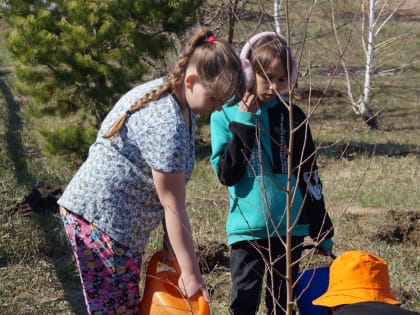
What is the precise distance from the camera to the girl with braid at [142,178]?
2438 mm

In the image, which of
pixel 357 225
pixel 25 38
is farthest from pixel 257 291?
pixel 25 38

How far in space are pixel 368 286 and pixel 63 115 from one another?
611 cm

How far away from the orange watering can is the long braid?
1.81 feet

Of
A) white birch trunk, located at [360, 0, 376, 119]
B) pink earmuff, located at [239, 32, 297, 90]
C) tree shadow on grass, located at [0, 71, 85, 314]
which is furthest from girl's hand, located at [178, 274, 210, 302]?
white birch trunk, located at [360, 0, 376, 119]

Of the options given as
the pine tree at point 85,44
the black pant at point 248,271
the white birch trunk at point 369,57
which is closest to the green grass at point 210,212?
the black pant at point 248,271

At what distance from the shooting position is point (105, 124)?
8.61 feet

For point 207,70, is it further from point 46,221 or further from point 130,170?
point 46,221

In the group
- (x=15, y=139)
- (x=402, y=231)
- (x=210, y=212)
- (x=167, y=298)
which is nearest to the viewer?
(x=167, y=298)

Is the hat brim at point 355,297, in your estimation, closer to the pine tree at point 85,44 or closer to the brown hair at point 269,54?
the brown hair at point 269,54

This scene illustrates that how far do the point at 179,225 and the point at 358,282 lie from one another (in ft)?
2.08

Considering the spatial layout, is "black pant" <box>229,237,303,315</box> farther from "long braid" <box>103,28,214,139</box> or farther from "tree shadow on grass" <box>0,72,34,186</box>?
"tree shadow on grass" <box>0,72,34,186</box>

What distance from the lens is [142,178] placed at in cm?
258

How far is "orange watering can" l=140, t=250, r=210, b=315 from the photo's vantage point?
8.47 ft

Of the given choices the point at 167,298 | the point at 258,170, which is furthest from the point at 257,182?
the point at 167,298
